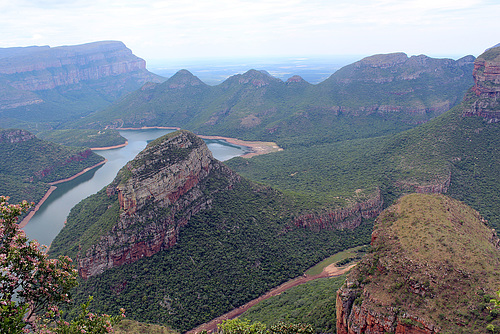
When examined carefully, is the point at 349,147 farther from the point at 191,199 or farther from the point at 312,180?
the point at 191,199

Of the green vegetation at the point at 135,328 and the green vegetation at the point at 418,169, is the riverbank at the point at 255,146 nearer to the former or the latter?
the green vegetation at the point at 418,169

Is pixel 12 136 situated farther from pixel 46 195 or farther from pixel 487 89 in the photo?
pixel 487 89

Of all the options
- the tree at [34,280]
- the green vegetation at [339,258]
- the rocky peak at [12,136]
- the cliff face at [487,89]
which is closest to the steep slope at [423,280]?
the tree at [34,280]

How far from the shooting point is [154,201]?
61.2 m

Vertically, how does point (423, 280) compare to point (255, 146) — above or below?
above

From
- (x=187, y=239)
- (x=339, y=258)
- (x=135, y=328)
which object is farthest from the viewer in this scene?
(x=339, y=258)

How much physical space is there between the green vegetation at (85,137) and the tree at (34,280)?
555ft

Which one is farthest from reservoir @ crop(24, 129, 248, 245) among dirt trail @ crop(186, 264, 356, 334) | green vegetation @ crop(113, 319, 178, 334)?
dirt trail @ crop(186, 264, 356, 334)

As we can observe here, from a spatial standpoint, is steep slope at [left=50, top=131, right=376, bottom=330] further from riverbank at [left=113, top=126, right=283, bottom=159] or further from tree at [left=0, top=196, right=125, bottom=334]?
riverbank at [left=113, top=126, right=283, bottom=159]

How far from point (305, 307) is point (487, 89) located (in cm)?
9444

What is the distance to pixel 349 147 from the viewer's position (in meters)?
135

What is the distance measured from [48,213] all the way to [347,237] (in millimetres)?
89474

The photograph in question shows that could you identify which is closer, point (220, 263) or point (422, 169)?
point (220, 263)

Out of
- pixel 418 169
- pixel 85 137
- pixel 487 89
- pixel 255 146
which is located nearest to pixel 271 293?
pixel 418 169
